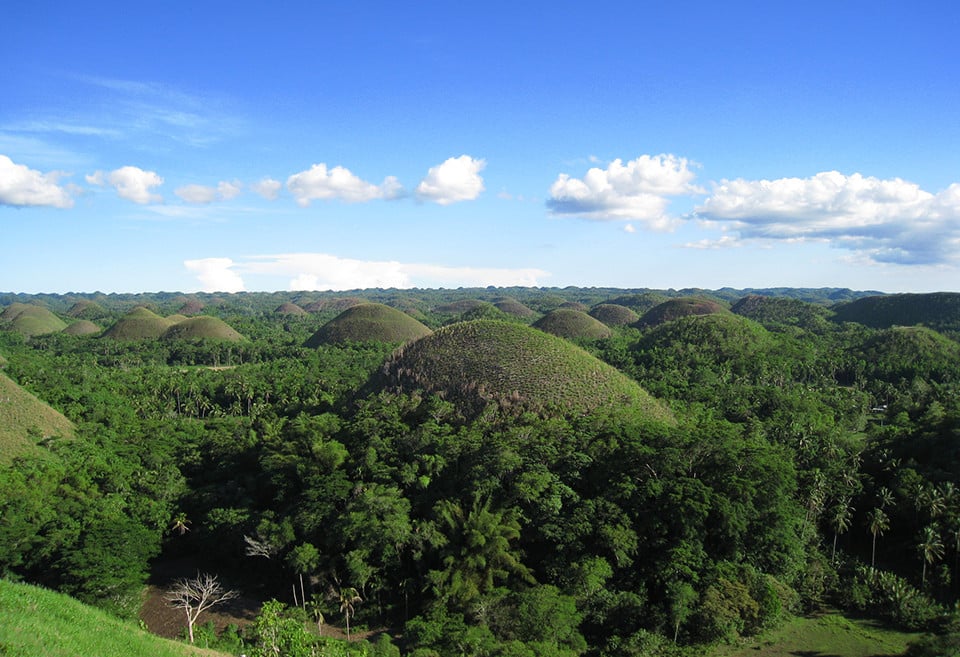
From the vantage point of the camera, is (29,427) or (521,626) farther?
(29,427)

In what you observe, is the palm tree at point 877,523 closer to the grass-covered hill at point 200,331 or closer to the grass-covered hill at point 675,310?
the grass-covered hill at point 200,331

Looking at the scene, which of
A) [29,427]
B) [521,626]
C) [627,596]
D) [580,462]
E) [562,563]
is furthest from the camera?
[29,427]

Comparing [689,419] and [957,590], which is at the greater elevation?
[689,419]

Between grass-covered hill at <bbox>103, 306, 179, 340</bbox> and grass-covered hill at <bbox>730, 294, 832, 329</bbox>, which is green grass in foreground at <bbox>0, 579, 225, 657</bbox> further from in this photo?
grass-covered hill at <bbox>730, 294, 832, 329</bbox>

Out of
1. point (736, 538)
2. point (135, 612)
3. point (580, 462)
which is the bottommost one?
point (135, 612)

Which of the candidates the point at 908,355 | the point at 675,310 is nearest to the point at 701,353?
the point at 908,355

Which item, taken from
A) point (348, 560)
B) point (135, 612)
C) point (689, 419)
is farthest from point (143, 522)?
point (689, 419)

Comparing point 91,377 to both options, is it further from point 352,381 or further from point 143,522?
point 143,522

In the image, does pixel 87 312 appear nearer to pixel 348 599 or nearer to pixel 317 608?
pixel 317 608
